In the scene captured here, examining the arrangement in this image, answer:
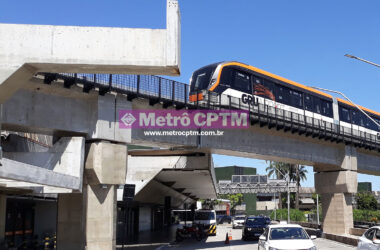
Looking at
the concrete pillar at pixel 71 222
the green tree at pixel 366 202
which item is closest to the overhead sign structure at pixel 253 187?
the green tree at pixel 366 202

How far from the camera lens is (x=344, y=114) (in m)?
39.8

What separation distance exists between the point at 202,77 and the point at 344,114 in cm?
1629

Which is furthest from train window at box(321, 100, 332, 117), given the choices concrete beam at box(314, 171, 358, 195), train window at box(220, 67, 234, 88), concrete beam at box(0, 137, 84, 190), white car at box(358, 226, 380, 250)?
concrete beam at box(0, 137, 84, 190)

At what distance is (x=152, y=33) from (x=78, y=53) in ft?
8.08

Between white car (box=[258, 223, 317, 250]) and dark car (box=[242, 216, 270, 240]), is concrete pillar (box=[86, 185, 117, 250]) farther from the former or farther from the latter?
dark car (box=[242, 216, 270, 240])

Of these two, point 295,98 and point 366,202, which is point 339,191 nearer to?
point 295,98

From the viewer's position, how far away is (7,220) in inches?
1014

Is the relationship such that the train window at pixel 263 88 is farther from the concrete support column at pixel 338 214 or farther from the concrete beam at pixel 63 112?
the concrete beam at pixel 63 112

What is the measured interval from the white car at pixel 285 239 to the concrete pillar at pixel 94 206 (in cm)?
677

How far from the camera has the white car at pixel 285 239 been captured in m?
14.9

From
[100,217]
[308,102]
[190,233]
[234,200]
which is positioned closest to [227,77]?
[308,102]

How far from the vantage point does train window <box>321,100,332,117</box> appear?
3745 cm

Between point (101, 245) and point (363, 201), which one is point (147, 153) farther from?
point (363, 201)

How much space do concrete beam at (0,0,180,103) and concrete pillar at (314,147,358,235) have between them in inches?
1071
